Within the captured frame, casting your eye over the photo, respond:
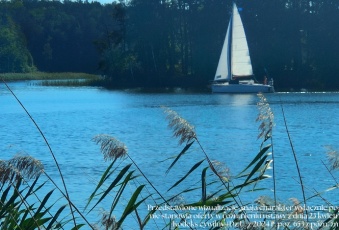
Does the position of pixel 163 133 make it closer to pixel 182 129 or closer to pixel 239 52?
pixel 182 129

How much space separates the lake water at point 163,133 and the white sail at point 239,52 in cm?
328

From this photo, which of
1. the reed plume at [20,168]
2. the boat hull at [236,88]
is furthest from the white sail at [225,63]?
the reed plume at [20,168]

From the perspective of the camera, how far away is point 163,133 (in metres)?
22.7

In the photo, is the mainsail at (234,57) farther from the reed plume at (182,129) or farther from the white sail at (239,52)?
the reed plume at (182,129)

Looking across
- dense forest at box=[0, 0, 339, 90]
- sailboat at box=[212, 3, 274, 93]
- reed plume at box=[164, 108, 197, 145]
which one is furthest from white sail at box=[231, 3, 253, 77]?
reed plume at box=[164, 108, 197, 145]

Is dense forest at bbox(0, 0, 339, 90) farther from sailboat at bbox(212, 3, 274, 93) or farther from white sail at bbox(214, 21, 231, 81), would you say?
white sail at bbox(214, 21, 231, 81)

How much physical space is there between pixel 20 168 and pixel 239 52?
4155 centimetres

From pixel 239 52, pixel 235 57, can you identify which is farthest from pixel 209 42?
pixel 239 52

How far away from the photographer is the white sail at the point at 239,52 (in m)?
44.7

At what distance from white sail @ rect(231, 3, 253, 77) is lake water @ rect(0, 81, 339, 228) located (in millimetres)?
3278

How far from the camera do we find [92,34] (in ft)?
285

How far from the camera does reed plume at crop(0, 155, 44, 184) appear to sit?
4.08 m

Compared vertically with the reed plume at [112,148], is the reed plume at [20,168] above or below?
below

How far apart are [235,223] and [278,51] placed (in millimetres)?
49989
